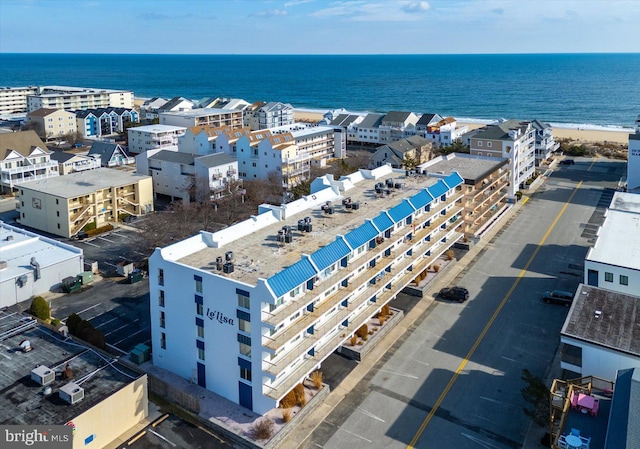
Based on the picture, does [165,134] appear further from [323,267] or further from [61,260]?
[323,267]

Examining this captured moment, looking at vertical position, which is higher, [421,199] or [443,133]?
[443,133]

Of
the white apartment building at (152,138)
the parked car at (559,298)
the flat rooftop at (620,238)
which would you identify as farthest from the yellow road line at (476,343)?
the white apartment building at (152,138)

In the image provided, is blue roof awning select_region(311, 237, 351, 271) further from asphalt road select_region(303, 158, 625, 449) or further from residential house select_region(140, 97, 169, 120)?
residential house select_region(140, 97, 169, 120)

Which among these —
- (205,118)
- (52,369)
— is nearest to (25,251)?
(52,369)

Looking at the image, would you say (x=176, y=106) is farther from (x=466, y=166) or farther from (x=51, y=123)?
(x=466, y=166)

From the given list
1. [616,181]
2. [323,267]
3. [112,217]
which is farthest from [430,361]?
[616,181]

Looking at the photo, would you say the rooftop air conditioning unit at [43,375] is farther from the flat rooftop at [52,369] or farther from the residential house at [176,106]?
the residential house at [176,106]
